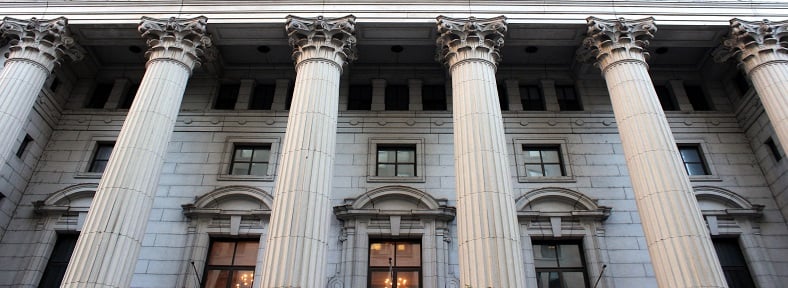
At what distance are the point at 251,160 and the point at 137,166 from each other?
600cm

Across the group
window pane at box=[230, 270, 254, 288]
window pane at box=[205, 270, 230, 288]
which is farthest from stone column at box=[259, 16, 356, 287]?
window pane at box=[205, 270, 230, 288]

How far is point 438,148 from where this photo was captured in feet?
69.1

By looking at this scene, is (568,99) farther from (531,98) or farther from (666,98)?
(666,98)

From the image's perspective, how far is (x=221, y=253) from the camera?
62.4 feet

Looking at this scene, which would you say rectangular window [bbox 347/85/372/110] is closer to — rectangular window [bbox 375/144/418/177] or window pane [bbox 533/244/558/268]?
rectangular window [bbox 375/144/418/177]

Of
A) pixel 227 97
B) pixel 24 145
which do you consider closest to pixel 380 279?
pixel 227 97

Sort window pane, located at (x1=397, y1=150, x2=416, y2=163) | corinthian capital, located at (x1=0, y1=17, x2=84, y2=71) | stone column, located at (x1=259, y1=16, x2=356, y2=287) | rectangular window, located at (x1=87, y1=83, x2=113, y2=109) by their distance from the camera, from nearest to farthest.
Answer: stone column, located at (x1=259, y1=16, x2=356, y2=287)
corinthian capital, located at (x1=0, y1=17, x2=84, y2=71)
window pane, located at (x1=397, y1=150, x2=416, y2=163)
rectangular window, located at (x1=87, y1=83, x2=113, y2=109)

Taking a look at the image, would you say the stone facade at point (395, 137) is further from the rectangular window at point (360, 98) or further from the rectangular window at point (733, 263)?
the rectangular window at point (733, 263)

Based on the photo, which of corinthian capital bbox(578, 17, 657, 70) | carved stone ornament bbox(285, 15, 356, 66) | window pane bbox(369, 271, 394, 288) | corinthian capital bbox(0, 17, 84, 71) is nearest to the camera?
window pane bbox(369, 271, 394, 288)

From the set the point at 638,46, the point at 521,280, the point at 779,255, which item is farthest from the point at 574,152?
the point at 521,280

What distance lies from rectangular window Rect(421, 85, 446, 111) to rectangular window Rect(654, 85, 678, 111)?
9.08 meters

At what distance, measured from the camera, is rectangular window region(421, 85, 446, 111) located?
2273 cm

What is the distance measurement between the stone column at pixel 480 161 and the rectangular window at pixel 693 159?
875 cm

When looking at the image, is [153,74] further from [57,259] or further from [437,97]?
[437,97]
